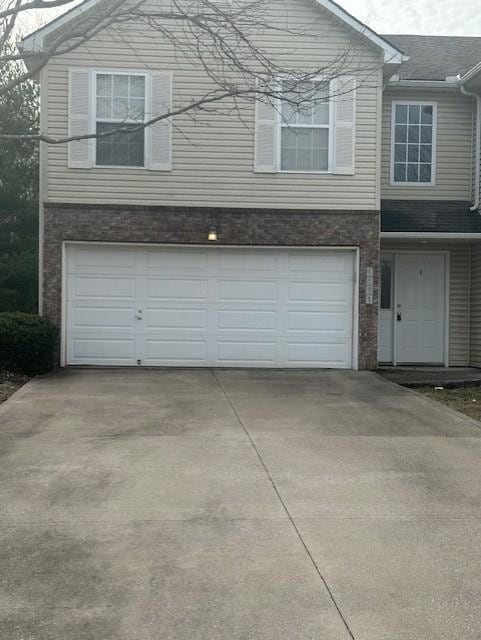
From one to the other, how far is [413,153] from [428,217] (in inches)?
62.7

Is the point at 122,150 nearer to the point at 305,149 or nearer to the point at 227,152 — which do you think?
the point at 227,152

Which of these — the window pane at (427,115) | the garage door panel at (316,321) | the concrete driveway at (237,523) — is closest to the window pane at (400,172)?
the window pane at (427,115)

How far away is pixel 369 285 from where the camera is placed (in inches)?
489

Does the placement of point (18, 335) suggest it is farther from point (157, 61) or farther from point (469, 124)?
point (469, 124)

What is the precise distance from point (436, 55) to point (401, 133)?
3076 mm

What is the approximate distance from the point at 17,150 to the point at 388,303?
12343 millimetres

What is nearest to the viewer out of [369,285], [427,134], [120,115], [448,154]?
[120,115]

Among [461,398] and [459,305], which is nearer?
[461,398]

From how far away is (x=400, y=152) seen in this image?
45.8 ft

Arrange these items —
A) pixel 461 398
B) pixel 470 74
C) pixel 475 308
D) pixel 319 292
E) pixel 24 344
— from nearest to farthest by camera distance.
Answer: pixel 461 398
pixel 24 344
pixel 319 292
pixel 470 74
pixel 475 308

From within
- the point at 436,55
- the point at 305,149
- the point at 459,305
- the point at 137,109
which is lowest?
the point at 459,305

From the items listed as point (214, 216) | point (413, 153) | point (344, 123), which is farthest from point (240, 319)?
point (413, 153)

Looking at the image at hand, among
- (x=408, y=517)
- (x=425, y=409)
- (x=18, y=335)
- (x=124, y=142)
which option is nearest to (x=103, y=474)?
(x=408, y=517)

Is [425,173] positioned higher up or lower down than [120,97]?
lower down
